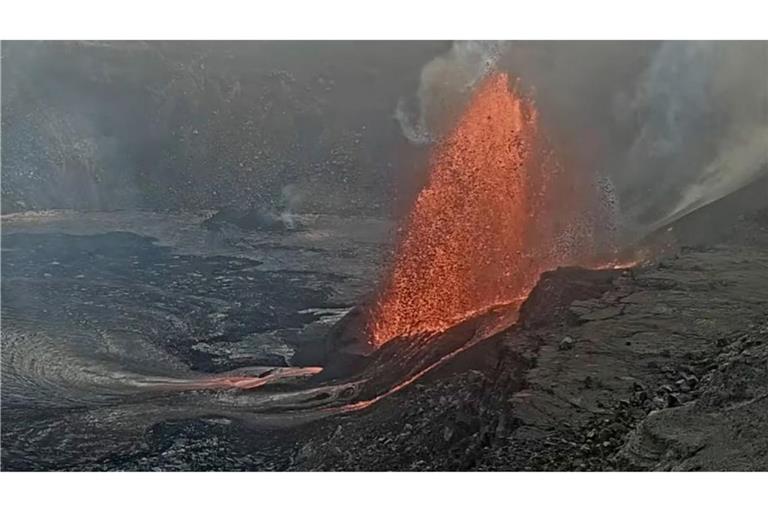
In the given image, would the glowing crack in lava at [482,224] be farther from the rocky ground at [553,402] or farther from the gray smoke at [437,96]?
the rocky ground at [553,402]

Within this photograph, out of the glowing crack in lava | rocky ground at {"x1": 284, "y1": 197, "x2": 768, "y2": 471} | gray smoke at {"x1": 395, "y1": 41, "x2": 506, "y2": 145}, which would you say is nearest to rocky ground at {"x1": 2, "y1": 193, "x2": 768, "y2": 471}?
rocky ground at {"x1": 284, "y1": 197, "x2": 768, "y2": 471}

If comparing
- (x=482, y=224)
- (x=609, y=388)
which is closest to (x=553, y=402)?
(x=609, y=388)

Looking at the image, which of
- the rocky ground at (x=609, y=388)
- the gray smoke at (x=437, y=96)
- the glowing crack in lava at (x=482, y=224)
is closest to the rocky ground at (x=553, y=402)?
the rocky ground at (x=609, y=388)

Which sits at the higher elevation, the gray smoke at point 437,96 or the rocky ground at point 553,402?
the gray smoke at point 437,96

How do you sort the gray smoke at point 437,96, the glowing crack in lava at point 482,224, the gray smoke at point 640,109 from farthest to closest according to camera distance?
the glowing crack in lava at point 482,224
the gray smoke at point 437,96
the gray smoke at point 640,109

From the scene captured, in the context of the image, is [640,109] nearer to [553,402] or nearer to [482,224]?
[482,224]

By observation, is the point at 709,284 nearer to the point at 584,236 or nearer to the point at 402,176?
the point at 584,236

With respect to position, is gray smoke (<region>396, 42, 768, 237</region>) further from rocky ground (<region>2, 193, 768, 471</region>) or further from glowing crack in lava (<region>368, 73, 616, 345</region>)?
rocky ground (<region>2, 193, 768, 471</region>)
